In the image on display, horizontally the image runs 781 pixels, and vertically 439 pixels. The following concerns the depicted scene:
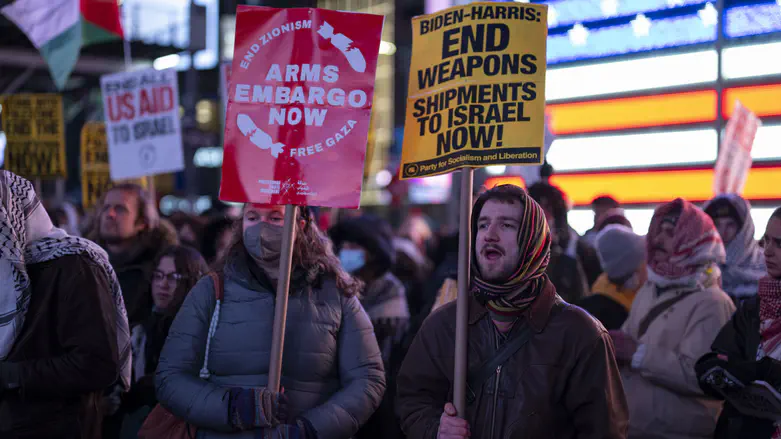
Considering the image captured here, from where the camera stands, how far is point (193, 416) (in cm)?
370

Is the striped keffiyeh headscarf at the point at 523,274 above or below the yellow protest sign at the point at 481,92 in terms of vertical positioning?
below

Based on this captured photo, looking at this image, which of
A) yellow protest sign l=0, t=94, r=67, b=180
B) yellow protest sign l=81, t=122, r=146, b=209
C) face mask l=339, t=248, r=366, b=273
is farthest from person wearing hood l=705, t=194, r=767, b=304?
yellow protest sign l=0, t=94, r=67, b=180

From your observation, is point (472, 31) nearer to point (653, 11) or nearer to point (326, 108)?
point (326, 108)

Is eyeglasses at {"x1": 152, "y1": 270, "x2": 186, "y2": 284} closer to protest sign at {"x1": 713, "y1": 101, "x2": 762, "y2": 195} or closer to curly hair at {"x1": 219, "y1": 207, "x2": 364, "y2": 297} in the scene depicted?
curly hair at {"x1": 219, "y1": 207, "x2": 364, "y2": 297}

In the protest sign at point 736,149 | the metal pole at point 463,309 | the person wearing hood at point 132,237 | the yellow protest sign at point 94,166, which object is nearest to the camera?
the metal pole at point 463,309

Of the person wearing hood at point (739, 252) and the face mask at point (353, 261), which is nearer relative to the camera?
the person wearing hood at point (739, 252)

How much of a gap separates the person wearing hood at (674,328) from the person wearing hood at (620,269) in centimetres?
42

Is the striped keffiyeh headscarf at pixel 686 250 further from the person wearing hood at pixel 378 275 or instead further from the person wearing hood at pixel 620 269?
the person wearing hood at pixel 378 275

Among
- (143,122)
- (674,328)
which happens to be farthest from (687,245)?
(143,122)

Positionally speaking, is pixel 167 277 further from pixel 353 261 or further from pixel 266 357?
pixel 266 357

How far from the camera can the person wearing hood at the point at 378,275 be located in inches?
235

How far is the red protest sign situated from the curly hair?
0.22 m

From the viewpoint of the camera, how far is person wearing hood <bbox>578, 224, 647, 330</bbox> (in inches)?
207

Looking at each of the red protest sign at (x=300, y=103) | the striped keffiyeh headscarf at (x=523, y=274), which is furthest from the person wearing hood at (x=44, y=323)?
the striped keffiyeh headscarf at (x=523, y=274)
